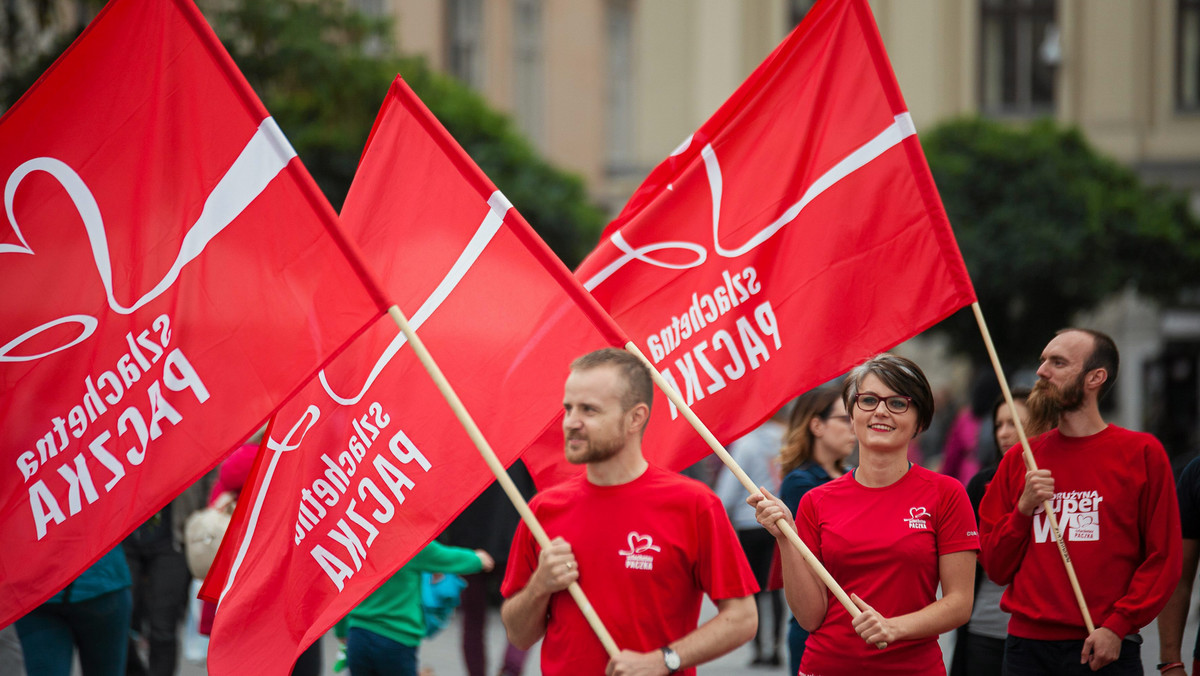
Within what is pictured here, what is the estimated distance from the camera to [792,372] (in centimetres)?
521

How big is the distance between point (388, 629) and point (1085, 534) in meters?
2.77

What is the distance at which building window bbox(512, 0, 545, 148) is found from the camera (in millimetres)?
32531

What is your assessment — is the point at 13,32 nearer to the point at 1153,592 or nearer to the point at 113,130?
the point at 113,130

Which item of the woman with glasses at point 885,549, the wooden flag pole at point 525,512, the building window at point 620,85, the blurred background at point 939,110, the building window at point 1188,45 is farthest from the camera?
the building window at point 620,85

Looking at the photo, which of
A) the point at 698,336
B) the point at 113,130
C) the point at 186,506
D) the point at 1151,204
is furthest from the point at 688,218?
the point at 1151,204

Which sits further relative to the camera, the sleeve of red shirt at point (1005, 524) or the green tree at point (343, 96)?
the green tree at point (343, 96)

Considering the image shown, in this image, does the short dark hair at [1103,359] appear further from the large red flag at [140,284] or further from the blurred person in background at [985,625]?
the large red flag at [140,284]

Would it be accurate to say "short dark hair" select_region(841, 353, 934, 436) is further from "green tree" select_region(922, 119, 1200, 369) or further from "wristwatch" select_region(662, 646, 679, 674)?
"green tree" select_region(922, 119, 1200, 369)

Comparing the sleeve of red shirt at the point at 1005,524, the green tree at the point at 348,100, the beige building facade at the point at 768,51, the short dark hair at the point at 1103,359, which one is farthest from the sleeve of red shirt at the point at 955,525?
the beige building facade at the point at 768,51

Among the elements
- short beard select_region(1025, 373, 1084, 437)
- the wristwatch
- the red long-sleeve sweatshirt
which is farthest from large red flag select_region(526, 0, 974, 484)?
the wristwatch

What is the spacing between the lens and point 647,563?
3.51 meters

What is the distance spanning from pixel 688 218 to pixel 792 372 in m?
0.86

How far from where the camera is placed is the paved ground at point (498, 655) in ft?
29.8

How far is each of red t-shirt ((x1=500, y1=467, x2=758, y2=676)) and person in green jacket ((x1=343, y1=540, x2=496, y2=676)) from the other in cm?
212
